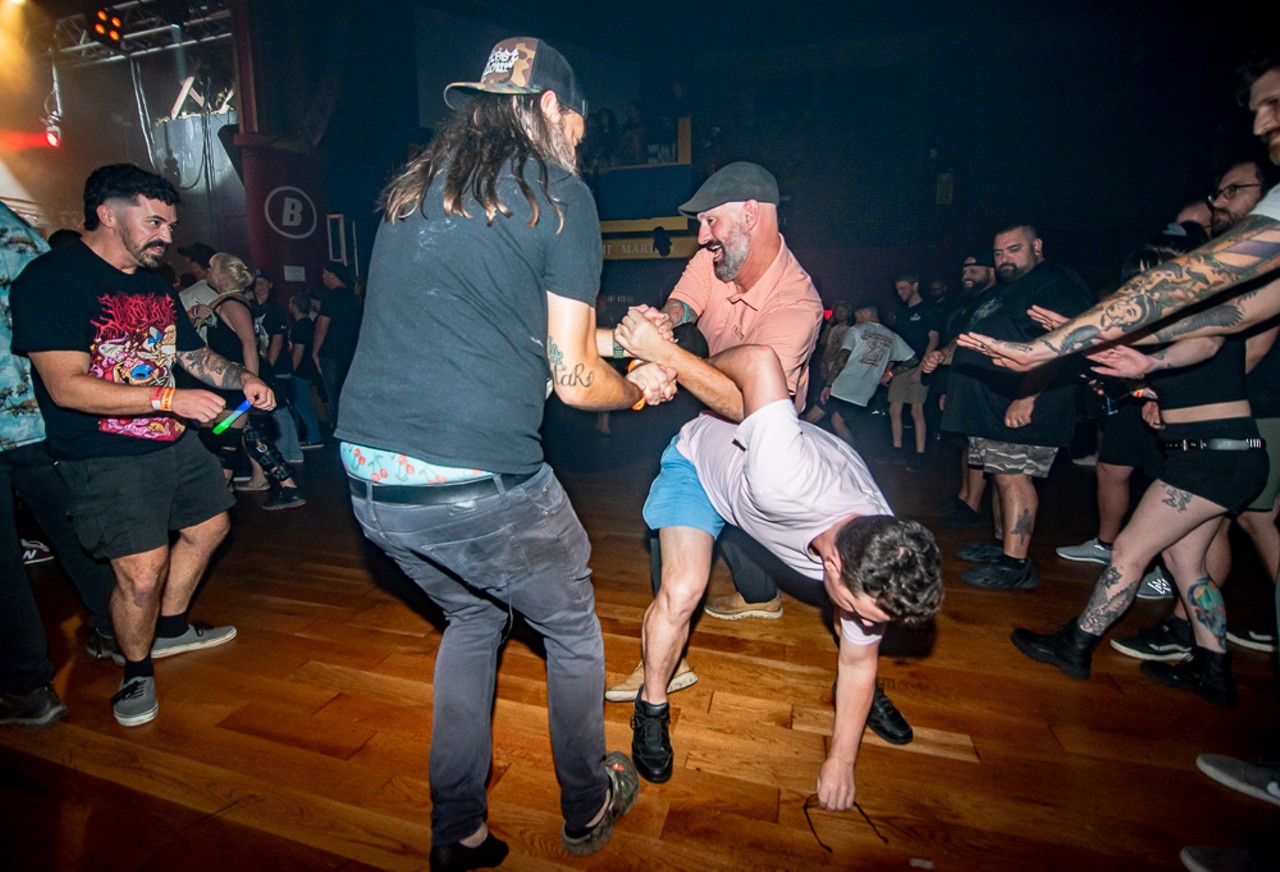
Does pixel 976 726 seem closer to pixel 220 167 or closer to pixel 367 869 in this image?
pixel 367 869

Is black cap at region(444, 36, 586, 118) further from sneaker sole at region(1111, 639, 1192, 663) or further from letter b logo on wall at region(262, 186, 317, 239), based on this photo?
letter b logo on wall at region(262, 186, 317, 239)

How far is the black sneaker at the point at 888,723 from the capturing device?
78.3 inches

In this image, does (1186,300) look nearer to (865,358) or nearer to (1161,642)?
(1161,642)

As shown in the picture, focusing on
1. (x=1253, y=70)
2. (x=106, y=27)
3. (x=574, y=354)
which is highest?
(x=106, y=27)

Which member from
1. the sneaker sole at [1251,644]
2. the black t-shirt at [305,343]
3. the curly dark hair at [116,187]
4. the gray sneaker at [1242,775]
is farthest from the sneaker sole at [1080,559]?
the black t-shirt at [305,343]

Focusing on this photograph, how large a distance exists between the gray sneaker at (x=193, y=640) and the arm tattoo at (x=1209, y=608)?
12.6ft

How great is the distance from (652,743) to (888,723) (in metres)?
0.80

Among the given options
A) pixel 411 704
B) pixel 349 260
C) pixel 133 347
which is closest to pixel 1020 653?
pixel 411 704

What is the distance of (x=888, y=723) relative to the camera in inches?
79.4

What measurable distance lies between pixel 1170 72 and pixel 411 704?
11.6 m

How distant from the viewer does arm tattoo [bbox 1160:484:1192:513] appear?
2.04 metres

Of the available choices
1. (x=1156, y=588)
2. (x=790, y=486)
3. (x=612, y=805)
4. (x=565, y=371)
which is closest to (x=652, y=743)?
(x=612, y=805)

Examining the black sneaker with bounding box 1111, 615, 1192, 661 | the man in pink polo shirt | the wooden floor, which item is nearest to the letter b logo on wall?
the wooden floor

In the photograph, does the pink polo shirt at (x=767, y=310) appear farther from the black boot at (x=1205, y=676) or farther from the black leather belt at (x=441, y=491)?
the black boot at (x=1205, y=676)
